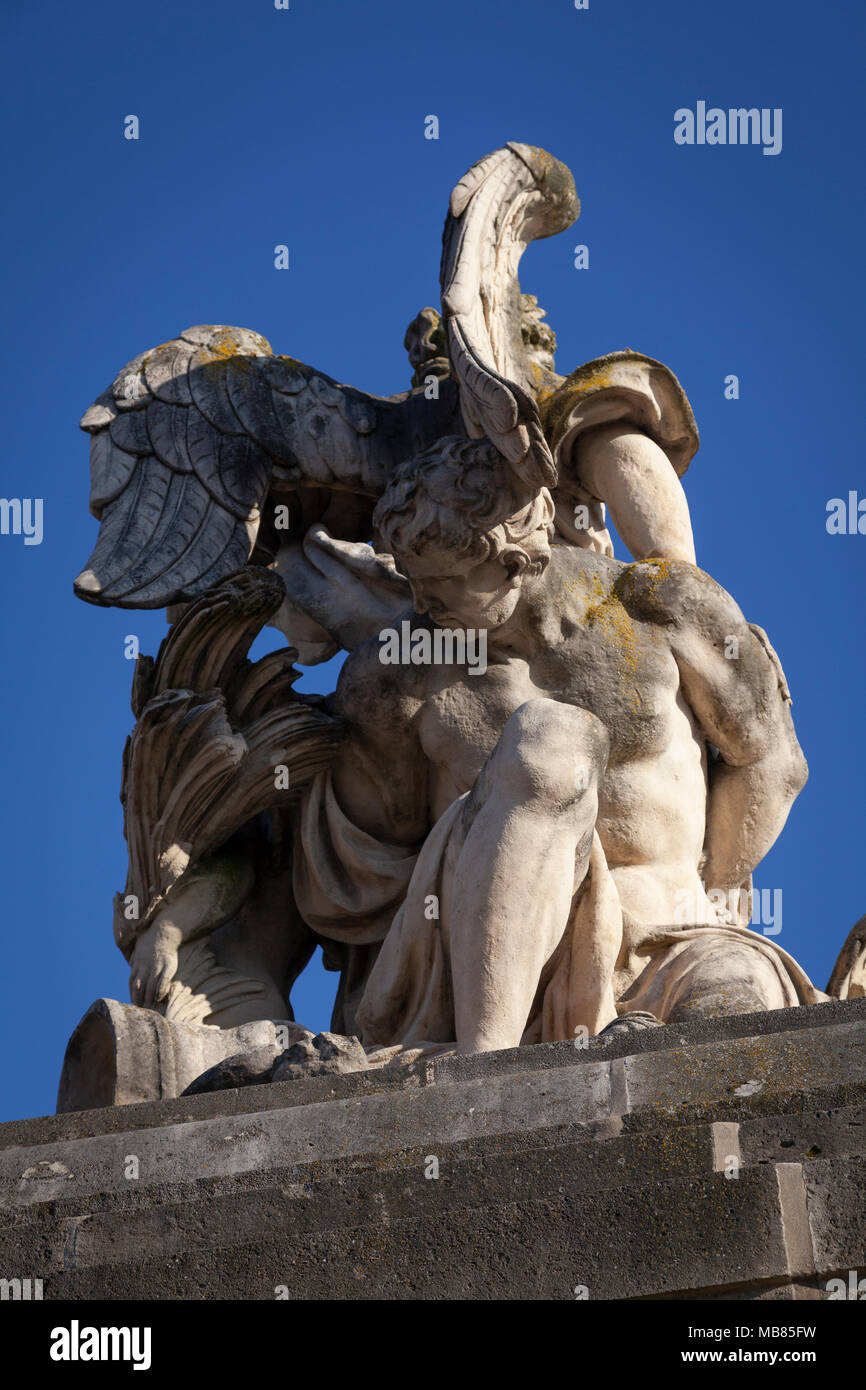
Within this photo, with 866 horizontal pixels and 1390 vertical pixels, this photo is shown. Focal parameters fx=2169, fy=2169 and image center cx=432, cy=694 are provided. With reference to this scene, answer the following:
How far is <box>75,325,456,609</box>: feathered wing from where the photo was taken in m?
8.14

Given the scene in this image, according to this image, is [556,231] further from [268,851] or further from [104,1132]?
[104,1132]

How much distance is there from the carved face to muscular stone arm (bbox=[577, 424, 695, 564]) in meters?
0.80

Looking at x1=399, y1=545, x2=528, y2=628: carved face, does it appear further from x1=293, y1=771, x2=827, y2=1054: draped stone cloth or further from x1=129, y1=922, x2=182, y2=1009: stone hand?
x1=129, y1=922, x2=182, y2=1009: stone hand

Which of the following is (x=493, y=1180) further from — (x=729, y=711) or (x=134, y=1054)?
(x=729, y=711)

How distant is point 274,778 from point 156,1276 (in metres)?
3.22

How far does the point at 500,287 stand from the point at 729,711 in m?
1.97

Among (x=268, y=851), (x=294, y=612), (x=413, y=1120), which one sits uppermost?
(x=294, y=612)

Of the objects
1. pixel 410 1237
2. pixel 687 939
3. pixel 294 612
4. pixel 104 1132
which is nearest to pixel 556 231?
pixel 294 612

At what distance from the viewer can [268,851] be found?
804 cm

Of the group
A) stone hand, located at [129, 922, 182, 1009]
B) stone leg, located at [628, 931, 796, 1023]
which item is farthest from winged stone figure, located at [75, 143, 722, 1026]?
stone leg, located at [628, 931, 796, 1023]

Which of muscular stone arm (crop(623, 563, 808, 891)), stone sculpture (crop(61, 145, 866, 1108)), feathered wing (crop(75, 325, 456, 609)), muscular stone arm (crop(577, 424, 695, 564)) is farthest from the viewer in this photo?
feathered wing (crop(75, 325, 456, 609))

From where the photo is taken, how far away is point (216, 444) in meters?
8.37

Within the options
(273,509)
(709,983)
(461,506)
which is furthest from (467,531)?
(709,983)

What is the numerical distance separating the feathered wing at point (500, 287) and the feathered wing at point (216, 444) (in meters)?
0.44
